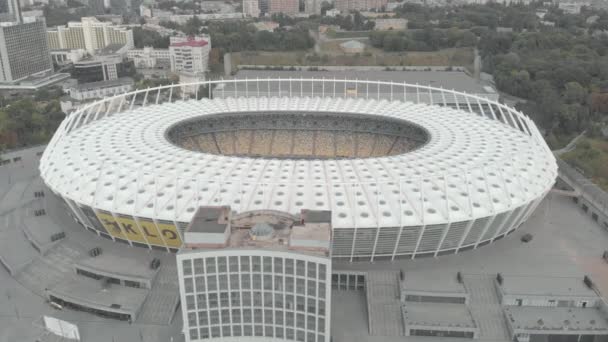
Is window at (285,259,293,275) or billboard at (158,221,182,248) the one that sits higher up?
window at (285,259,293,275)

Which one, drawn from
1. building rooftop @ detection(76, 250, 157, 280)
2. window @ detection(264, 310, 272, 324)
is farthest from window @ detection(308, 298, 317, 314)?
building rooftop @ detection(76, 250, 157, 280)

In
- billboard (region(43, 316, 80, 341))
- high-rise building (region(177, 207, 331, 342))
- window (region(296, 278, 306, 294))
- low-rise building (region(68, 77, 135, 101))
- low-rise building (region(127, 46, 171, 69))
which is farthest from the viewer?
low-rise building (region(127, 46, 171, 69))

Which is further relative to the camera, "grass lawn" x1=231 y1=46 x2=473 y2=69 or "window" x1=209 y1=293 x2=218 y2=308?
"grass lawn" x1=231 y1=46 x2=473 y2=69

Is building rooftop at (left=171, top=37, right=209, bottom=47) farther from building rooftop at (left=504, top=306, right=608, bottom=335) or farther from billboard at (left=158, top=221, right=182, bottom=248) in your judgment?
building rooftop at (left=504, top=306, right=608, bottom=335)

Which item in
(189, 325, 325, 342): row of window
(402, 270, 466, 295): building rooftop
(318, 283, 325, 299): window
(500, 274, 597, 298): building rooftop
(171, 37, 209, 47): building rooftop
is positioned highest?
(171, 37, 209, 47): building rooftop

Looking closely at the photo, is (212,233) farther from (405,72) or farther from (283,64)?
(283,64)

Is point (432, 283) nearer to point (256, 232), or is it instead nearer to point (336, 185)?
point (336, 185)

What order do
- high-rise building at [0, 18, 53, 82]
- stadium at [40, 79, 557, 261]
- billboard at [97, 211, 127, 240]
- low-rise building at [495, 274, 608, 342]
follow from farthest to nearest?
high-rise building at [0, 18, 53, 82] < billboard at [97, 211, 127, 240] < stadium at [40, 79, 557, 261] < low-rise building at [495, 274, 608, 342]

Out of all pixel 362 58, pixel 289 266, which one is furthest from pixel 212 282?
pixel 362 58
